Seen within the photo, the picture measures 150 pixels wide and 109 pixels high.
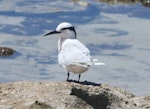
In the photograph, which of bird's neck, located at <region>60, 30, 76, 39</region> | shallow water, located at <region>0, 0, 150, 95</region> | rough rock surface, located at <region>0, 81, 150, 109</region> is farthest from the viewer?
shallow water, located at <region>0, 0, 150, 95</region>

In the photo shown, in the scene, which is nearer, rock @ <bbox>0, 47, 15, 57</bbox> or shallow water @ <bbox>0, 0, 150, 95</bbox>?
shallow water @ <bbox>0, 0, 150, 95</bbox>

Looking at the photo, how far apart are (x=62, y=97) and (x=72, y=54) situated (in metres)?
1.26

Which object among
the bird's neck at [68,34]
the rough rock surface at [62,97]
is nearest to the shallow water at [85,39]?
the bird's neck at [68,34]

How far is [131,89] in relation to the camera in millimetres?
10312

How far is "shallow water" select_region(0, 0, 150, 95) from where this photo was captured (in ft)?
35.8

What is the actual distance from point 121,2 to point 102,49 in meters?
5.04

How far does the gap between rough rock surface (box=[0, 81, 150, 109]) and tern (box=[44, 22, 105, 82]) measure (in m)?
0.38

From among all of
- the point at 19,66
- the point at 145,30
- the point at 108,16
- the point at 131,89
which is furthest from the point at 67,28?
the point at 108,16

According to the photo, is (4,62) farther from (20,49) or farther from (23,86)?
(23,86)

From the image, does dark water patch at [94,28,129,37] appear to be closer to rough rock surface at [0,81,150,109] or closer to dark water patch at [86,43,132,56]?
A: dark water patch at [86,43,132,56]

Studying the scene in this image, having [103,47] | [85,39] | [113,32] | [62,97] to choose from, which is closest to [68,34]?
[62,97]

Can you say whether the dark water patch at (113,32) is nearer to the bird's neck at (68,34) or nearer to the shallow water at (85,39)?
the shallow water at (85,39)

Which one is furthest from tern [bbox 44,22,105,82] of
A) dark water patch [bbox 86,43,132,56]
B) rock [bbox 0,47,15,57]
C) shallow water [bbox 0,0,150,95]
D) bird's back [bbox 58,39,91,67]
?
dark water patch [bbox 86,43,132,56]

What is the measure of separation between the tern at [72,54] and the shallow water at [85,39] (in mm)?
2663
